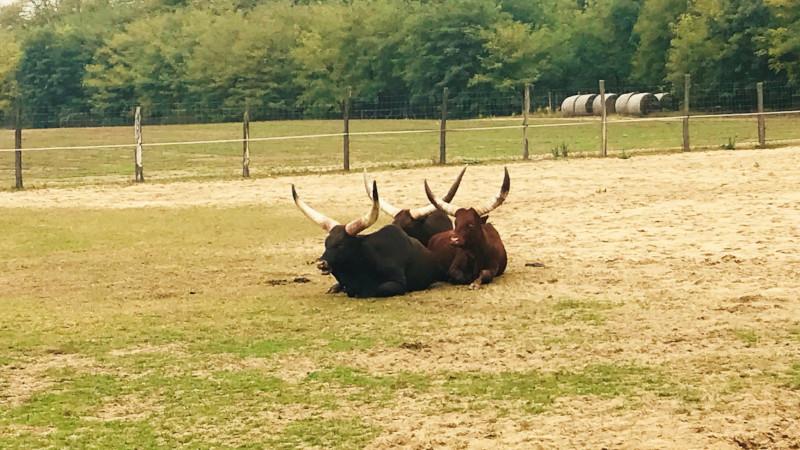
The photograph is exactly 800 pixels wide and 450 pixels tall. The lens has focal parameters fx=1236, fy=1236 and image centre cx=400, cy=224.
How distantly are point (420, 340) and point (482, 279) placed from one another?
2.44 metres

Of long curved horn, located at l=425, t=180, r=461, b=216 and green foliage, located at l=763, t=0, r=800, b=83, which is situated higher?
green foliage, located at l=763, t=0, r=800, b=83

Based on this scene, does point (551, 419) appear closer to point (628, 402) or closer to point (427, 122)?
point (628, 402)

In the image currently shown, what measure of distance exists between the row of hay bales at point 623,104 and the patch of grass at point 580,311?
42217 millimetres

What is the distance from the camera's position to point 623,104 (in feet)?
172

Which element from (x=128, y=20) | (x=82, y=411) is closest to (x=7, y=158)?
(x=82, y=411)

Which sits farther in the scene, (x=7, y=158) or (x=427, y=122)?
(x=427, y=122)

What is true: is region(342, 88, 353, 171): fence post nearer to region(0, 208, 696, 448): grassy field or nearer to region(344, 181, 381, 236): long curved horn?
region(0, 208, 696, 448): grassy field

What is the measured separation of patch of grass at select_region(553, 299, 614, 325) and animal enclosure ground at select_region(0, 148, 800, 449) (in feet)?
0.13

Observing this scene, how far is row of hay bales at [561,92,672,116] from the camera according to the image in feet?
167

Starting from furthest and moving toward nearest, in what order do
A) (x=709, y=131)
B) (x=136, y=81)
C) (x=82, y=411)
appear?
(x=136, y=81)
(x=709, y=131)
(x=82, y=411)

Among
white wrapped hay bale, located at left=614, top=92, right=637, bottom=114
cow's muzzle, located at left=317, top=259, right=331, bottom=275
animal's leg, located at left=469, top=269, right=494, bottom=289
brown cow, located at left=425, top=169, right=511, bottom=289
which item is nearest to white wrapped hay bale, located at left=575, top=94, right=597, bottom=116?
white wrapped hay bale, located at left=614, top=92, right=637, bottom=114

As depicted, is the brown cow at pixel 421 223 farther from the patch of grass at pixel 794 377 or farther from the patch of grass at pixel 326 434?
the patch of grass at pixel 326 434

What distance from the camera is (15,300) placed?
34.3 ft

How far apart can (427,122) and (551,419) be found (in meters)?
46.7
